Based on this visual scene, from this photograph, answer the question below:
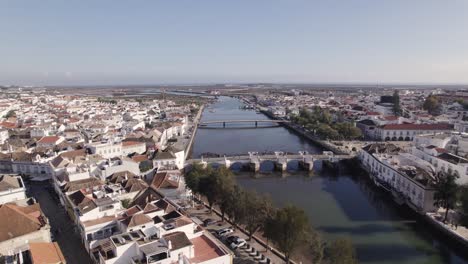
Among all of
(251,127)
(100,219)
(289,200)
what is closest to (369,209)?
(289,200)

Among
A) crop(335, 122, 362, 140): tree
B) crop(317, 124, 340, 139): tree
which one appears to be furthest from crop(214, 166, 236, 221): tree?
crop(335, 122, 362, 140): tree

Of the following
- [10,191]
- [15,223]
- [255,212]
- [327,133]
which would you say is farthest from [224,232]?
[327,133]

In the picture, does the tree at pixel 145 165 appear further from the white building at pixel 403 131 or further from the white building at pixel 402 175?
the white building at pixel 403 131

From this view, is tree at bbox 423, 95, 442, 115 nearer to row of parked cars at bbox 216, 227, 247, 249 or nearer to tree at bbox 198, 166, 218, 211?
tree at bbox 198, 166, 218, 211

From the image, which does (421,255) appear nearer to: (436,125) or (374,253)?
(374,253)

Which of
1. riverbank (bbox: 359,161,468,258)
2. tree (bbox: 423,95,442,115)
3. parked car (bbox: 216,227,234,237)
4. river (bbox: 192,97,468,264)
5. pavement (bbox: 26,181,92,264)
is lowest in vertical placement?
river (bbox: 192,97,468,264)

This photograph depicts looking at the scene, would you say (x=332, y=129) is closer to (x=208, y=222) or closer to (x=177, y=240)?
(x=208, y=222)
